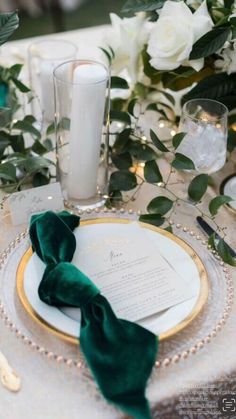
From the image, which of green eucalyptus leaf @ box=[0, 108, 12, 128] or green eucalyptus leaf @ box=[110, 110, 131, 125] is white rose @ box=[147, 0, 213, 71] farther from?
green eucalyptus leaf @ box=[0, 108, 12, 128]

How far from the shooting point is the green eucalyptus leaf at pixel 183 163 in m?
0.82

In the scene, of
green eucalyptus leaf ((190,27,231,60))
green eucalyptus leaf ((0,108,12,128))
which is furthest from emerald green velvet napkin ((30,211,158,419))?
green eucalyptus leaf ((190,27,231,60))

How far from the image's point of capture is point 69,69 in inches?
34.4

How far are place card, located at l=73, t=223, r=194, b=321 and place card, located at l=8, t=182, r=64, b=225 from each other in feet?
0.46

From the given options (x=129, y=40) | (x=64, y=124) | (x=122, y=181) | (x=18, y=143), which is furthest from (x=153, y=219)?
(x=129, y=40)

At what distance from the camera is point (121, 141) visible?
1009 mm

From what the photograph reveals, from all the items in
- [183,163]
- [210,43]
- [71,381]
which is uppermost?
[210,43]

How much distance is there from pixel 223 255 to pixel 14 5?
8.48ft

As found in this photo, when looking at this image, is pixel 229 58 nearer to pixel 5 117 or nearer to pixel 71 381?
pixel 5 117

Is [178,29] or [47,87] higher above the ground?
[178,29]

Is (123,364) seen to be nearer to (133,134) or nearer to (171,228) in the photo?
(171,228)

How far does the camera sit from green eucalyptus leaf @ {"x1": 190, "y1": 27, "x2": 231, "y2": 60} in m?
0.93

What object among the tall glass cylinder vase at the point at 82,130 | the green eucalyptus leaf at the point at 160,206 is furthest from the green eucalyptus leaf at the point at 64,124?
the green eucalyptus leaf at the point at 160,206

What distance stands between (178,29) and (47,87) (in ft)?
1.24
